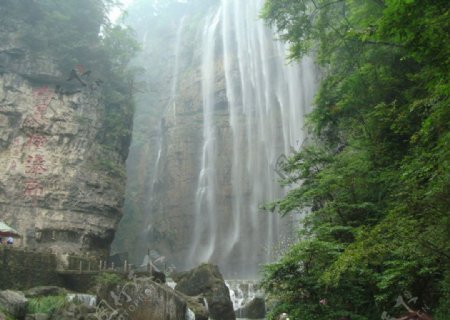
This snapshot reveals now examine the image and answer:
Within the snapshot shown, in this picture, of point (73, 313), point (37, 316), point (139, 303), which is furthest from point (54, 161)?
point (139, 303)

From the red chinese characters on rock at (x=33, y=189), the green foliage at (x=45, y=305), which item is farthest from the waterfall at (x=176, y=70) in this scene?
the green foliage at (x=45, y=305)

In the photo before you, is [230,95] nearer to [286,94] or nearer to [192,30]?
[286,94]

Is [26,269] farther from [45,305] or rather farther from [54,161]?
[54,161]

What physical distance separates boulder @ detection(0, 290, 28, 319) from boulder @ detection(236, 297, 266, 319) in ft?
29.3

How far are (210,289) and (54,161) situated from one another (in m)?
10.3

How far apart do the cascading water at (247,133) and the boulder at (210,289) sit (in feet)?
32.9

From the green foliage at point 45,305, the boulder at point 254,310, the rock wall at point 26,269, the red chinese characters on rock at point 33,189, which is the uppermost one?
the red chinese characters on rock at point 33,189

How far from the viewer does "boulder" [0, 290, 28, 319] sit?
31.6 ft

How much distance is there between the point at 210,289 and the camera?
15539mm

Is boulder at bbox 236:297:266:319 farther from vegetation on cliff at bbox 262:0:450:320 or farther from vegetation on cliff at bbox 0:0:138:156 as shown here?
vegetation on cliff at bbox 0:0:138:156

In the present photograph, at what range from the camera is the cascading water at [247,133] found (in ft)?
91.0

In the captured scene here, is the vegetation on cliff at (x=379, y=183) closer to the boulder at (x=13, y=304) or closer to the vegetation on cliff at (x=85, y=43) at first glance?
the boulder at (x=13, y=304)

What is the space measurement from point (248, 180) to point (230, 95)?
274 inches

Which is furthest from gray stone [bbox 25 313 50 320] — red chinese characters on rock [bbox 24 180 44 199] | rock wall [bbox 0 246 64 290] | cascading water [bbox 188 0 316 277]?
cascading water [bbox 188 0 316 277]
